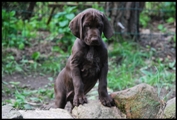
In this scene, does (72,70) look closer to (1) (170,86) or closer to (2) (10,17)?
(1) (170,86)

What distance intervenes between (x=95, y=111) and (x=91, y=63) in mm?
496

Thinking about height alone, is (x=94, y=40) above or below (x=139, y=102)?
above

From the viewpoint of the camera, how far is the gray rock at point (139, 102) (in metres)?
3.62

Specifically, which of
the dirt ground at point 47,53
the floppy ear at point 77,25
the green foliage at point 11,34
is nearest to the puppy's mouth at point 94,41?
the floppy ear at point 77,25

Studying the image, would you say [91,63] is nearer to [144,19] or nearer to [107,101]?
[107,101]

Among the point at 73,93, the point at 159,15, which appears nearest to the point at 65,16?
the point at 73,93

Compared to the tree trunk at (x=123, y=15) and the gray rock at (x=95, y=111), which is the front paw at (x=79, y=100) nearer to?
the gray rock at (x=95, y=111)

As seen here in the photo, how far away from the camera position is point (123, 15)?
7828mm

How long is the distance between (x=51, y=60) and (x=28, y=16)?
261 centimetres

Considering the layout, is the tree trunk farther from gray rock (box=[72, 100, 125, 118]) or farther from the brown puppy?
gray rock (box=[72, 100, 125, 118])

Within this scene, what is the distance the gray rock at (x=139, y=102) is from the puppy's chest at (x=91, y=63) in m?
0.37

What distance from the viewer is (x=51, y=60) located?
7.34 meters

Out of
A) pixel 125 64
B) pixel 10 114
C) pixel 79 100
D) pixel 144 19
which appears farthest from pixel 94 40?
pixel 144 19

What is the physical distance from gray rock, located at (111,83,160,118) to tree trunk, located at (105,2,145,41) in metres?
4.19
